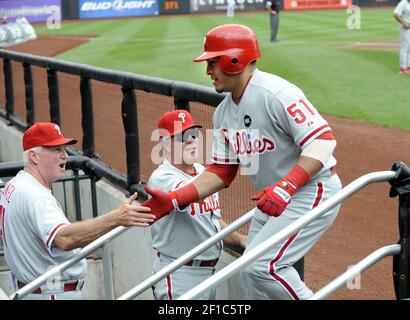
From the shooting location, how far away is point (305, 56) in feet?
62.2

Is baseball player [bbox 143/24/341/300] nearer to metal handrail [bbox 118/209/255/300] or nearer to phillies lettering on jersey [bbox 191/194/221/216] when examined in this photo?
metal handrail [bbox 118/209/255/300]

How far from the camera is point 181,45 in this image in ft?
81.4

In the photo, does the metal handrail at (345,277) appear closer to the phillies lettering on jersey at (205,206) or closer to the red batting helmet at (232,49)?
the red batting helmet at (232,49)

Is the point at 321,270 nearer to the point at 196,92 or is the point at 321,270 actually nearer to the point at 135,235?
the point at 196,92

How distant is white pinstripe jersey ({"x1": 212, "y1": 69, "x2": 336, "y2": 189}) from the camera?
3.58 meters

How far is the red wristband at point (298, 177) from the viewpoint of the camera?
11.3 ft

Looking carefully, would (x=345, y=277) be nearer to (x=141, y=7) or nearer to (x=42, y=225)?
(x=42, y=225)

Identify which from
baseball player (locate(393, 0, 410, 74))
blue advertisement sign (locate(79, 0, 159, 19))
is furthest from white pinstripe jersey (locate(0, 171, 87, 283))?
blue advertisement sign (locate(79, 0, 159, 19))

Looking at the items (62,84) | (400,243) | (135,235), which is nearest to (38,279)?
(400,243)

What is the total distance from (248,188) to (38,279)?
163 cm

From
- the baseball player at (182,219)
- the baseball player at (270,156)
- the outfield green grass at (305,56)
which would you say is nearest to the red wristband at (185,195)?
the baseball player at (270,156)

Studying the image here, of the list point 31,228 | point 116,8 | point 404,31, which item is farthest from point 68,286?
point 116,8

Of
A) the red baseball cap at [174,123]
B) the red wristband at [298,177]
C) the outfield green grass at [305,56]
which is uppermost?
the red wristband at [298,177]

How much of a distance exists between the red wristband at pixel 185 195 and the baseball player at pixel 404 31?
11.3 meters
